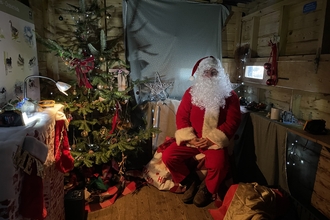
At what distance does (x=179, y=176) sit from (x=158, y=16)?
6.09 ft

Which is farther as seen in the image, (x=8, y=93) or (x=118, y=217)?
(x=118, y=217)

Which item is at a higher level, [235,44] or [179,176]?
[235,44]

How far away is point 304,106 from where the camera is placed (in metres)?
2.24

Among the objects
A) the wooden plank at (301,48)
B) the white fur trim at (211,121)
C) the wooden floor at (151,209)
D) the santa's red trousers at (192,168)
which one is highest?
the wooden plank at (301,48)

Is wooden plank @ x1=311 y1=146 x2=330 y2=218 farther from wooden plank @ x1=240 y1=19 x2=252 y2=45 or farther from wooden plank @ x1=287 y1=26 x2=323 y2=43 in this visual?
wooden plank @ x1=240 y1=19 x2=252 y2=45

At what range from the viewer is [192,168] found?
2492mm

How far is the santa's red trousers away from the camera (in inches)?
86.6

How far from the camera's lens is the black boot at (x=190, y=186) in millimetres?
2326

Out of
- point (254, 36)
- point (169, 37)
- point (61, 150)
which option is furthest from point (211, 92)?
point (61, 150)

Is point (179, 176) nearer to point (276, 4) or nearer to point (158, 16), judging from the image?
point (158, 16)

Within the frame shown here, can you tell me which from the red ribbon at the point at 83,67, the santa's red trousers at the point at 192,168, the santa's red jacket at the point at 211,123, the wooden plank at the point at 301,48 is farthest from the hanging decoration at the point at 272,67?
the red ribbon at the point at 83,67

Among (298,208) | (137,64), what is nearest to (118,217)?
(298,208)

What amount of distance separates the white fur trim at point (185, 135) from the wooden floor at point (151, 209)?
0.58 m

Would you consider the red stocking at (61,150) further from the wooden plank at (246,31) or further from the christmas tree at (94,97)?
the wooden plank at (246,31)
